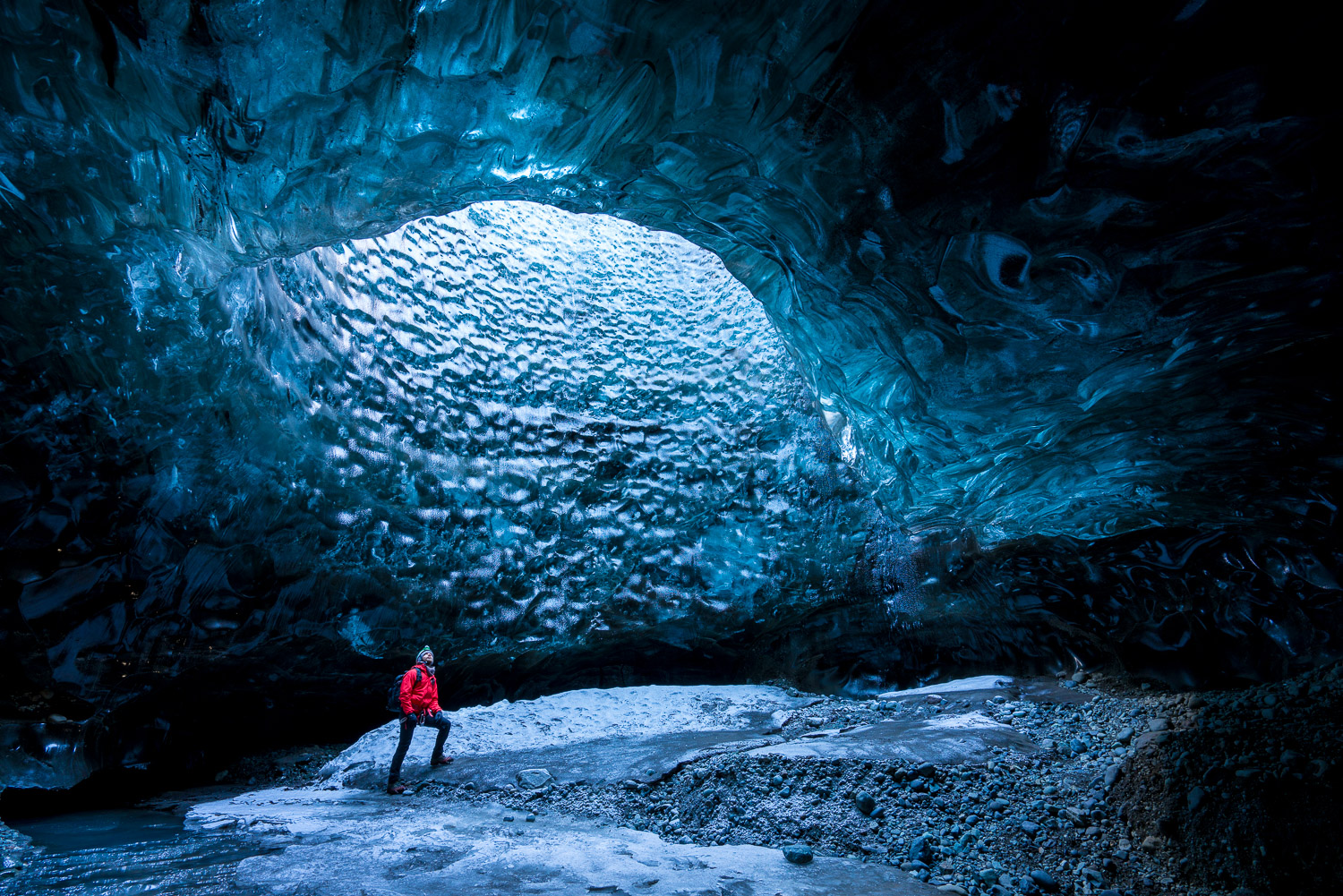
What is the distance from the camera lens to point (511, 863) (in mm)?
2555

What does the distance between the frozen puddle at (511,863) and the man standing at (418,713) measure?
37.1 inches

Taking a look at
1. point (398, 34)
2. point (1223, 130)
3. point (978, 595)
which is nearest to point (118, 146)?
point (398, 34)

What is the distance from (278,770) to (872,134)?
7.01m

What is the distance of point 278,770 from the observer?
5.44 m

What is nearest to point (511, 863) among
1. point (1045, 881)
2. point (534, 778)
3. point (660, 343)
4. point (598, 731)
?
point (534, 778)

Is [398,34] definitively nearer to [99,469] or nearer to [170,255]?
[170,255]

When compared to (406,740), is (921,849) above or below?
below

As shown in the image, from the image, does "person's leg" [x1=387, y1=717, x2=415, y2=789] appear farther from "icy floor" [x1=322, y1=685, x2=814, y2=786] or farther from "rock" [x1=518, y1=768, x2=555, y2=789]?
"rock" [x1=518, y1=768, x2=555, y2=789]

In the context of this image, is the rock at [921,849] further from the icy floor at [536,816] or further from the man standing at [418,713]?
the man standing at [418,713]

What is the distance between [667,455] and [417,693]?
128 inches

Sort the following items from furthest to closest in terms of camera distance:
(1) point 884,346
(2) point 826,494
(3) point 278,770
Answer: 1. (2) point 826,494
2. (3) point 278,770
3. (1) point 884,346

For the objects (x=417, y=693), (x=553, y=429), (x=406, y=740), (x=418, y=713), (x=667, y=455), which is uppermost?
(x=553, y=429)

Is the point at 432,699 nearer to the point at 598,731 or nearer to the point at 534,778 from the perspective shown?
the point at 534,778

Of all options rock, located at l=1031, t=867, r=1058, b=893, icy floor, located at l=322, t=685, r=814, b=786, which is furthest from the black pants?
rock, located at l=1031, t=867, r=1058, b=893
